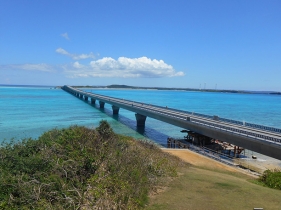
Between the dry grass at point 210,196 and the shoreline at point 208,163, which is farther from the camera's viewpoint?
the shoreline at point 208,163

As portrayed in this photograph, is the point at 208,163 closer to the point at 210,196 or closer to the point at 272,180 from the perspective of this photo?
the point at 272,180

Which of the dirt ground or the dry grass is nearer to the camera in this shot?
the dry grass

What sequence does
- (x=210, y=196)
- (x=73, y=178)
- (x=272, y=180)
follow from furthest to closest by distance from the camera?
1. (x=272, y=180)
2. (x=210, y=196)
3. (x=73, y=178)

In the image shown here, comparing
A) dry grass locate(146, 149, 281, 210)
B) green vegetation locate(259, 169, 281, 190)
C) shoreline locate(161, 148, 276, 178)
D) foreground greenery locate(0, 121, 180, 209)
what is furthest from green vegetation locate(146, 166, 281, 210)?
shoreline locate(161, 148, 276, 178)

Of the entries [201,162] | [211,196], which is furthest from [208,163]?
[211,196]

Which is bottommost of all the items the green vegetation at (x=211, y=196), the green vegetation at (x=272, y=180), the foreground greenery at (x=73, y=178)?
the green vegetation at (x=272, y=180)

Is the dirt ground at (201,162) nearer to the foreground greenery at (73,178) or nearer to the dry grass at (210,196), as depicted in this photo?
the dry grass at (210,196)

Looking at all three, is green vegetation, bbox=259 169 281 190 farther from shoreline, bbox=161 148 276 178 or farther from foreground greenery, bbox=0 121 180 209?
foreground greenery, bbox=0 121 180 209

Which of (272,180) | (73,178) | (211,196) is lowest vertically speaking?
(272,180)

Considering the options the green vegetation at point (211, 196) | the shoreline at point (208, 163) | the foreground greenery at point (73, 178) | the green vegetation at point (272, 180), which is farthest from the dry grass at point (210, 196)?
the shoreline at point (208, 163)

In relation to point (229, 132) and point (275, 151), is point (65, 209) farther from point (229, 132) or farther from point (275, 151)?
point (229, 132)
